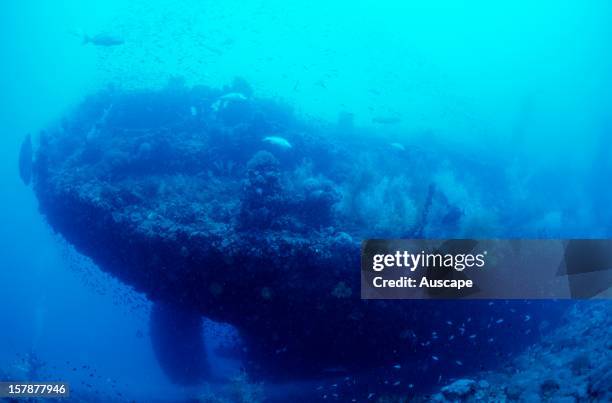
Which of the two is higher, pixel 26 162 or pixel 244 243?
pixel 26 162

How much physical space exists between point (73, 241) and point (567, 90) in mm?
50062

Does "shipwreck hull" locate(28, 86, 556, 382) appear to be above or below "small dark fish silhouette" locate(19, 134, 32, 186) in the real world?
below

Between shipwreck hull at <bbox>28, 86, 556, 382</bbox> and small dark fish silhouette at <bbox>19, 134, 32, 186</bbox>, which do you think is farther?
small dark fish silhouette at <bbox>19, 134, 32, 186</bbox>

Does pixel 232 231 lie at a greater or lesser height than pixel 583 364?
greater

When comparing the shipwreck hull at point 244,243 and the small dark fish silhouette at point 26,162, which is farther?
the small dark fish silhouette at point 26,162

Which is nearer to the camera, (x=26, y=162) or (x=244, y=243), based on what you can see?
(x=244, y=243)

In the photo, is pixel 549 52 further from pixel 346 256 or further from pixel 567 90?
pixel 346 256

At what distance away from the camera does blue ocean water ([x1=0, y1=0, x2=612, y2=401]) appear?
10.5m

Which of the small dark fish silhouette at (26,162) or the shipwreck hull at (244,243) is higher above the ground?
the small dark fish silhouette at (26,162)

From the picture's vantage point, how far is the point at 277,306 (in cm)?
744

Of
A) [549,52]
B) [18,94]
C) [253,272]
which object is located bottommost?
[253,272]

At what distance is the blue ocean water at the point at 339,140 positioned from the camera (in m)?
10.5

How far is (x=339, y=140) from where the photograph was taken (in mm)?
15703

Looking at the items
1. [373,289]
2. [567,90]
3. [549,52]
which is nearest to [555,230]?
[373,289]
